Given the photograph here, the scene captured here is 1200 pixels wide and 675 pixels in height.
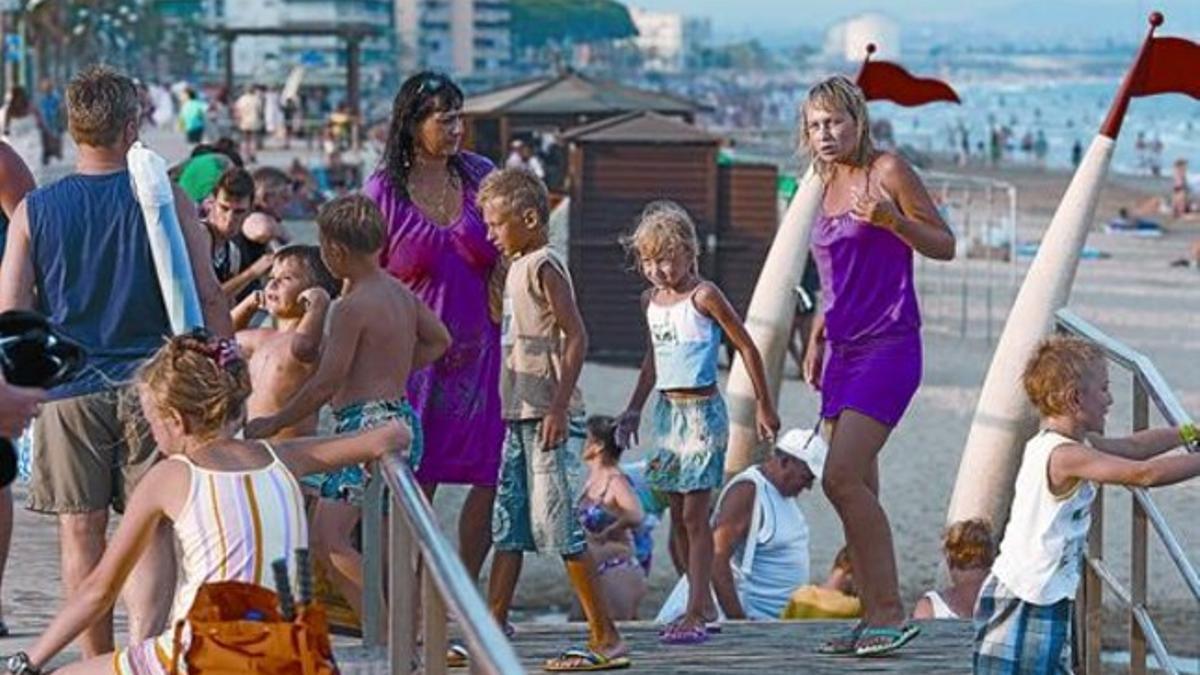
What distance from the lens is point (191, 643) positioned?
4.93 metres

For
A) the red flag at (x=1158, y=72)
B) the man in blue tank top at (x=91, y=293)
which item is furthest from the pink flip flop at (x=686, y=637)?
the red flag at (x=1158, y=72)

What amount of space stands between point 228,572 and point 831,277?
2.59 metres

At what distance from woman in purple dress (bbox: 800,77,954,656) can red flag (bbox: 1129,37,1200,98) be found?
3.34m

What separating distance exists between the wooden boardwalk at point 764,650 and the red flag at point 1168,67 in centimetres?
313

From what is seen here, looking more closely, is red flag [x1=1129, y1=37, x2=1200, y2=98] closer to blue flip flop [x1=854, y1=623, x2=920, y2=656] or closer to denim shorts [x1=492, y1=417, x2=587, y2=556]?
blue flip flop [x1=854, y1=623, x2=920, y2=656]

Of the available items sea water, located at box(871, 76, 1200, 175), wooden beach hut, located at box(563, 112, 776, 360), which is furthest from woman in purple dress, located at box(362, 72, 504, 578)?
sea water, located at box(871, 76, 1200, 175)

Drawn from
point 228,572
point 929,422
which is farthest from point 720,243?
point 228,572

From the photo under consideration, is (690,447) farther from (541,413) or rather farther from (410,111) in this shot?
(410,111)

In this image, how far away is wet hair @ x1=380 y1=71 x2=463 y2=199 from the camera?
23.6 ft

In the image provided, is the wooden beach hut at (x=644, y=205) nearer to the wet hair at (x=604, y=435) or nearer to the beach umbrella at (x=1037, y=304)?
the beach umbrella at (x=1037, y=304)

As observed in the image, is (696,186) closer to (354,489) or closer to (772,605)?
(772,605)

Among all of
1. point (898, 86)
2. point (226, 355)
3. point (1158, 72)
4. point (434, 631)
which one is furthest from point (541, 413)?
point (898, 86)

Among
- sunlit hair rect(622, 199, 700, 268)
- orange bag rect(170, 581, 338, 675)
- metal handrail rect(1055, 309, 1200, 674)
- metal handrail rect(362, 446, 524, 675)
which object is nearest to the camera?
metal handrail rect(362, 446, 524, 675)

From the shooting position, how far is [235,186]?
28.1 ft
